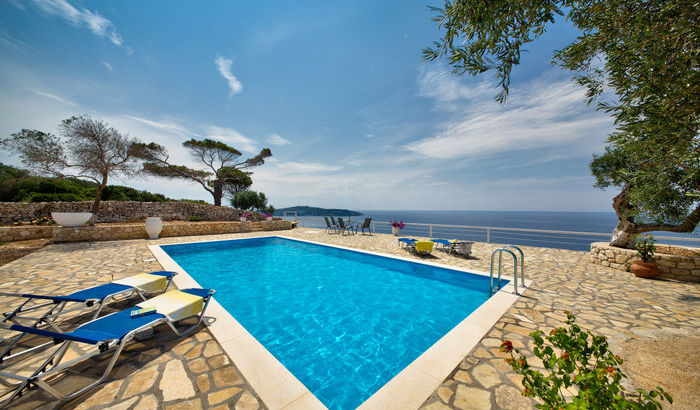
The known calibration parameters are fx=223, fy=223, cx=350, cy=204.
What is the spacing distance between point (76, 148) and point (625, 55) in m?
18.2

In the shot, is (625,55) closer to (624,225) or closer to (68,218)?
(624,225)

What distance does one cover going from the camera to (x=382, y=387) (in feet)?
5.98

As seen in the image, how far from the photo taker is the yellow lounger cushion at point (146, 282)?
321 cm

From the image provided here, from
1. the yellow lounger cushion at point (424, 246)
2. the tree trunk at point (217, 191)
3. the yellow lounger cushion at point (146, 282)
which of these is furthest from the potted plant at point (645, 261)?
the tree trunk at point (217, 191)

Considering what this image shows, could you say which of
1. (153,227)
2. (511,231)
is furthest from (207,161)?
(511,231)

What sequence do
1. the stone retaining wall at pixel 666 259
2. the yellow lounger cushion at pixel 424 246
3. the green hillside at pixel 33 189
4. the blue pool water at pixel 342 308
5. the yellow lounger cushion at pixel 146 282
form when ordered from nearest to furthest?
the blue pool water at pixel 342 308 → the yellow lounger cushion at pixel 146 282 → the stone retaining wall at pixel 666 259 → the yellow lounger cushion at pixel 424 246 → the green hillside at pixel 33 189

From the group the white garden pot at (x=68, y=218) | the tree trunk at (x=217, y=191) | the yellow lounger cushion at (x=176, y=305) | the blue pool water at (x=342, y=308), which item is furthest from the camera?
the tree trunk at (x=217, y=191)

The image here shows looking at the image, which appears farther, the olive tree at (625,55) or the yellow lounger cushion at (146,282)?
the yellow lounger cushion at (146,282)

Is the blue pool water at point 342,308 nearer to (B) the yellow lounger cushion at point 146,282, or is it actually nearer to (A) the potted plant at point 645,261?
(B) the yellow lounger cushion at point 146,282

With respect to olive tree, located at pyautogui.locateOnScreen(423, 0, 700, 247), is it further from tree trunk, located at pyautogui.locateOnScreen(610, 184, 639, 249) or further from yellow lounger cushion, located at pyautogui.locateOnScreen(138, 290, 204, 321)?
yellow lounger cushion, located at pyautogui.locateOnScreen(138, 290, 204, 321)

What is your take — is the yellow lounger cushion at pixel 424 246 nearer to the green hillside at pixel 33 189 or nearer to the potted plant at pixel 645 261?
the potted plant at pixel 645 261

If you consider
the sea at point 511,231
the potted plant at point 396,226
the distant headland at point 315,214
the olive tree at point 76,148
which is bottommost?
the sea at point 511,231

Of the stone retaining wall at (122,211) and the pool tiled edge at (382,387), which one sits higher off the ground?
the stone retaining wall at (122,211)

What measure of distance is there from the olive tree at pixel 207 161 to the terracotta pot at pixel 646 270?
23.0m
